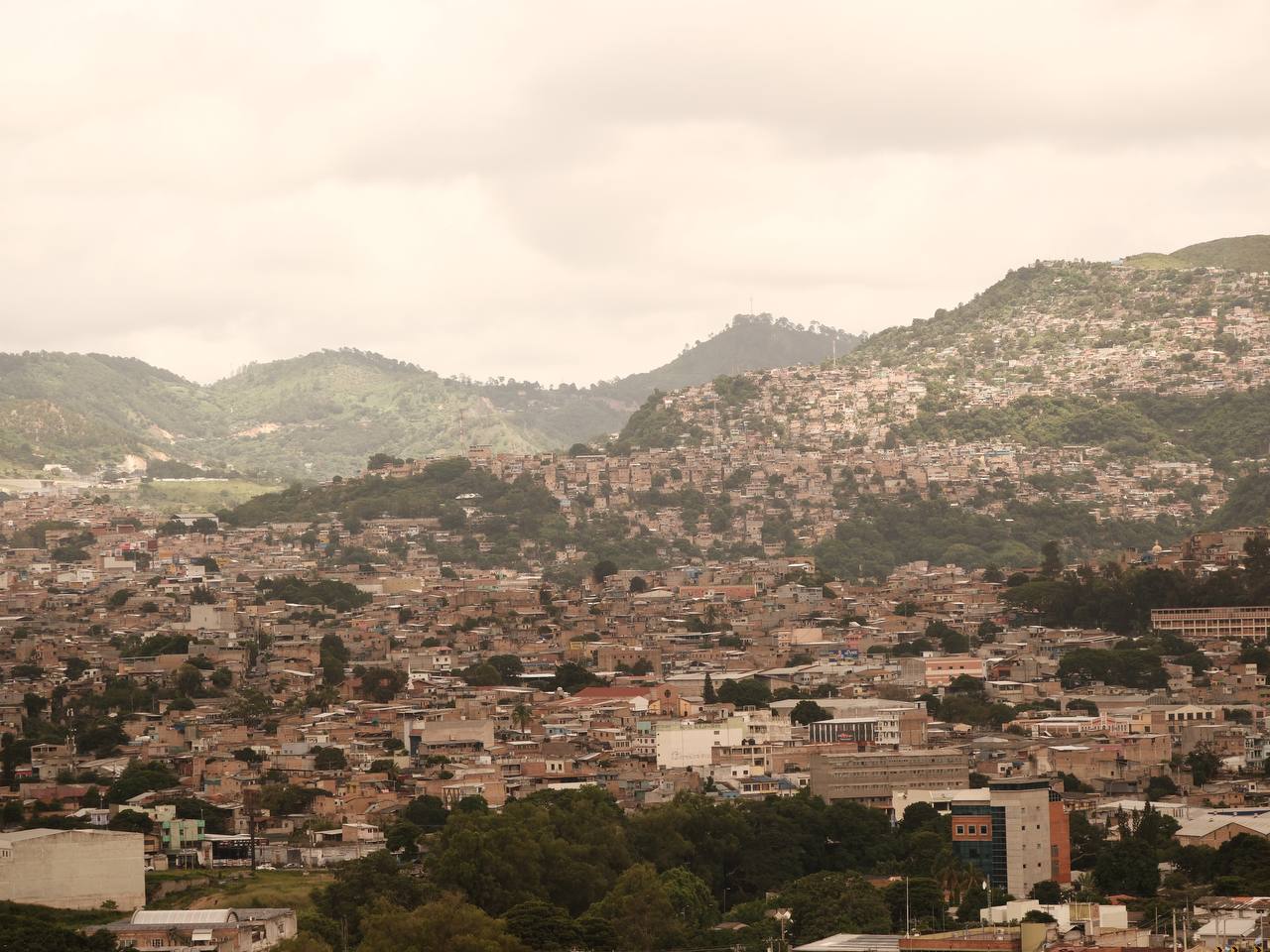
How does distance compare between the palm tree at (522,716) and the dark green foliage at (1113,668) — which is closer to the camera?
the palm tree at (522,716)

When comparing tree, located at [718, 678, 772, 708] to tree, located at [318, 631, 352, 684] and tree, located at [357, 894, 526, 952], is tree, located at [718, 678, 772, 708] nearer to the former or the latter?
tree, located at [318, 631, 352, 684]

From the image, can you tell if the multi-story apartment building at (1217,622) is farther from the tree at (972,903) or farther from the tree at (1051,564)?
the tree at (972,903)

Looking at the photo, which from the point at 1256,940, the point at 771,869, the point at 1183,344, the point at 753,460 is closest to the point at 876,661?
the point at 771,869

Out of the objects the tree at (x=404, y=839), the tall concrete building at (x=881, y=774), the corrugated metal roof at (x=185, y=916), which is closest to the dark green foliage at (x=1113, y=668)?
the tall concrete building at (x=881, y=774)

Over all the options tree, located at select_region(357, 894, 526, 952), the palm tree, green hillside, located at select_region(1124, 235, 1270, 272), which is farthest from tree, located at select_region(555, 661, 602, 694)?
green hillside, located at select_region(1124, 235, 1270, 272)

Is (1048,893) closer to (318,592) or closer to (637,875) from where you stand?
(637,875)

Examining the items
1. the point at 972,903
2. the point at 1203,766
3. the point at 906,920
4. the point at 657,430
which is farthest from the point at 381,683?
the point at 657,430
